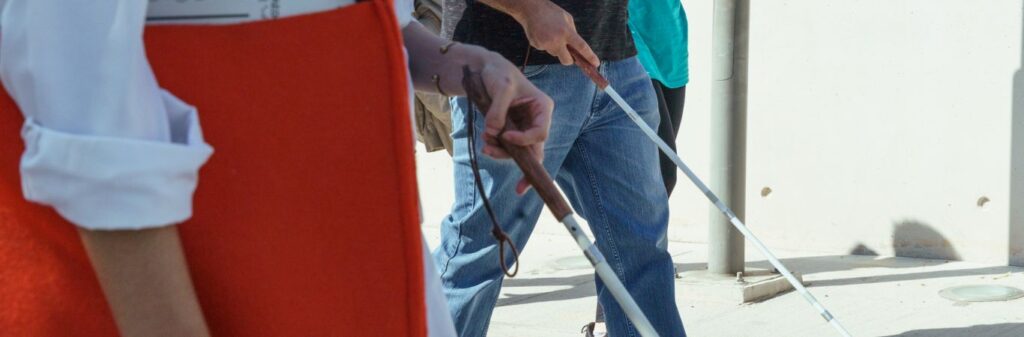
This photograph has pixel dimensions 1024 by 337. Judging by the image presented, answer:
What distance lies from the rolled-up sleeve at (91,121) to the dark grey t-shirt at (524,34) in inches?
82.2

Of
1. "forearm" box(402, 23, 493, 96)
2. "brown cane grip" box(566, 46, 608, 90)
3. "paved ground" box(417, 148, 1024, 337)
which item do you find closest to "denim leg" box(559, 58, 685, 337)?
"brown cane grip" box(566, 46, 608, 90)

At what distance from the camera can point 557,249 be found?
6992 mm

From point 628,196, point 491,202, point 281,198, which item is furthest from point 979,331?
point 281,198

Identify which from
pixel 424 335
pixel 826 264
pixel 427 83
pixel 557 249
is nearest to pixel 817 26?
pixel 826 264

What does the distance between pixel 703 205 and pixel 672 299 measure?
10.7 ft

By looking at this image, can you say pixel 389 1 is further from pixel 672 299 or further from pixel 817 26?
pixel 817 26

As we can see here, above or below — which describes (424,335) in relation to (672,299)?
above

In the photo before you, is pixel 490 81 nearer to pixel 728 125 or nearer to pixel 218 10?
pixel 218 10

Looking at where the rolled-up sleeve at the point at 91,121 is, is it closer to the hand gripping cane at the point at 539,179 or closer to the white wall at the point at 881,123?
the hand gripping cane at the point at 539,179

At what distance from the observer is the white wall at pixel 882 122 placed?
5.73 meters

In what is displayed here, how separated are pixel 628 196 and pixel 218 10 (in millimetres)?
2150

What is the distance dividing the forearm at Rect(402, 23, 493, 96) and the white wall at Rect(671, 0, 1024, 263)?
4.29 m

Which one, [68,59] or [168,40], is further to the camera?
[168,40]

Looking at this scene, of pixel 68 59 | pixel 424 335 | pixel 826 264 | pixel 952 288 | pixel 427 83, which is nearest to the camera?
pixel 68 59
